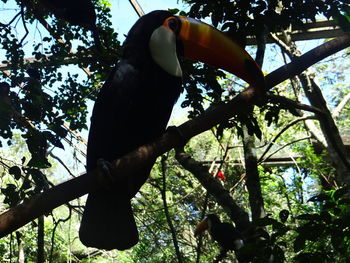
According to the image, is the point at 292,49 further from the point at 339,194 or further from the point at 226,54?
the point at 339,194

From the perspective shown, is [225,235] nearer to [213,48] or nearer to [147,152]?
[213,48]

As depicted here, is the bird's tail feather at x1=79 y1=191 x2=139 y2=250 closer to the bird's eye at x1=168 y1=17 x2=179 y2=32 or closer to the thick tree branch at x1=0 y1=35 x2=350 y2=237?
the thick tree branch at x1=0 y1=35 x2=350 y2=237

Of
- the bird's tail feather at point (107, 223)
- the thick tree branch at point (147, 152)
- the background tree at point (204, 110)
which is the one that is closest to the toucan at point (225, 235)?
the background tree at point (204, 110)

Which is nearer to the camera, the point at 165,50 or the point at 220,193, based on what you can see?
the point at 165,50

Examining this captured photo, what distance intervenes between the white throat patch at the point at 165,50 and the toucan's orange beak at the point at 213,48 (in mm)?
111

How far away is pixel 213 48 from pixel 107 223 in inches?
51.3

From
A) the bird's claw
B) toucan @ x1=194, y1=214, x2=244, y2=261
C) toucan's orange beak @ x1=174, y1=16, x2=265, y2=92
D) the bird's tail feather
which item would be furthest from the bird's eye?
toucan @ x1=194, y1=214, x2=244, y2=261

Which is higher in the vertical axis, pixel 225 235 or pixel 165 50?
pixel 165 50

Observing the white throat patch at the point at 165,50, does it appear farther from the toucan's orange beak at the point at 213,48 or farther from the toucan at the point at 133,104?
the toucan's orange beak at the point at 213,48

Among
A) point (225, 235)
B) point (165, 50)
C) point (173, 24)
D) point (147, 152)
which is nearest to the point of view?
point (147, 152)

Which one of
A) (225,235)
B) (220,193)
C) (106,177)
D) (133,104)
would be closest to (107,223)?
(133,104)

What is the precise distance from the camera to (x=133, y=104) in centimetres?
223

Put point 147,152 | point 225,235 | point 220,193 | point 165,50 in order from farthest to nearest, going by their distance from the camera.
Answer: point 225,235, point 220,193, point 165,50, point 147,152

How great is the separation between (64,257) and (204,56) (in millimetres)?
5264
